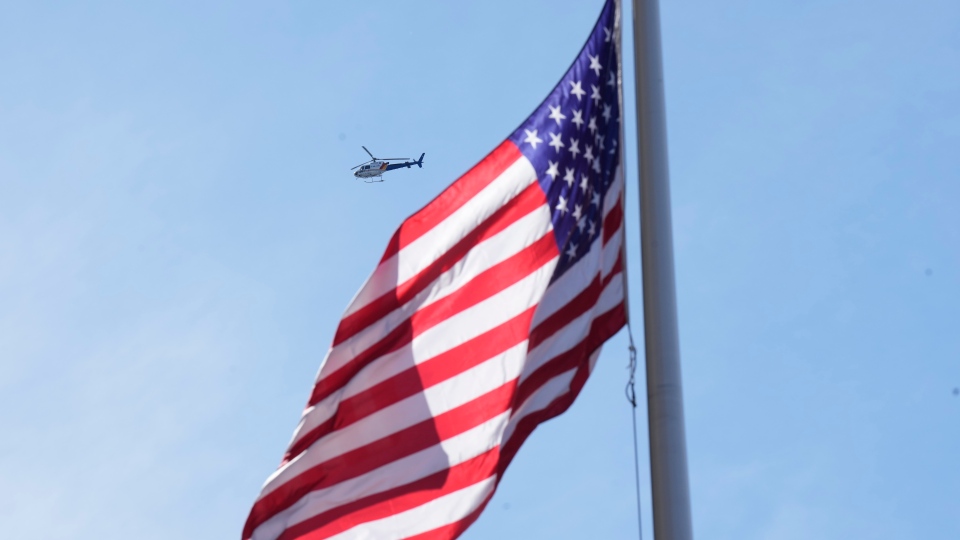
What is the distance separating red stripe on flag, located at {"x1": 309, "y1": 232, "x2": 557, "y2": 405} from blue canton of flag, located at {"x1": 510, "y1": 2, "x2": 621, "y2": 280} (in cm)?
24

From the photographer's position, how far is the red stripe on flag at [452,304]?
1112 centimetres

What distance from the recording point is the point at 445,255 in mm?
11617

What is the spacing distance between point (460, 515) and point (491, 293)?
5.75 feet

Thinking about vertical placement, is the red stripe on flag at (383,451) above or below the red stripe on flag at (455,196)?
below

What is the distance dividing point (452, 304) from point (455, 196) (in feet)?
2.97

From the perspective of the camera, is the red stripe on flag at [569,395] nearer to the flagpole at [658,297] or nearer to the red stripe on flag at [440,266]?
the flagpole at [658,297]

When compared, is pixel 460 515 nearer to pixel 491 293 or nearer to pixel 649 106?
pixel 491 293

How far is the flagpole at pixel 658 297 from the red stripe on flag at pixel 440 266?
1.41 metres

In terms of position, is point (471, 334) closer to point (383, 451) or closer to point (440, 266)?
point (440, 266)

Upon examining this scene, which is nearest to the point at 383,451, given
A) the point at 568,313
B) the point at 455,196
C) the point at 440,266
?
the point at 440,266

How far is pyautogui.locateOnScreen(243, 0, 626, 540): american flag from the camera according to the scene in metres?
10.6

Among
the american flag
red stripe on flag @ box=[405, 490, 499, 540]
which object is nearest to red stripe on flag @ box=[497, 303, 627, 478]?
the american flag

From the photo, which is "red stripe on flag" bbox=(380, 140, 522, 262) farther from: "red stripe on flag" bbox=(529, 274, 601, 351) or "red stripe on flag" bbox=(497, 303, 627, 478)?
"red stripe on flag" bbox=(497, 303, 627, 478)

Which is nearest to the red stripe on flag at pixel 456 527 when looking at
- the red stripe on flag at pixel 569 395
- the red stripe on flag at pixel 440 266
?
the red stripe on flag at pixel 569 395
